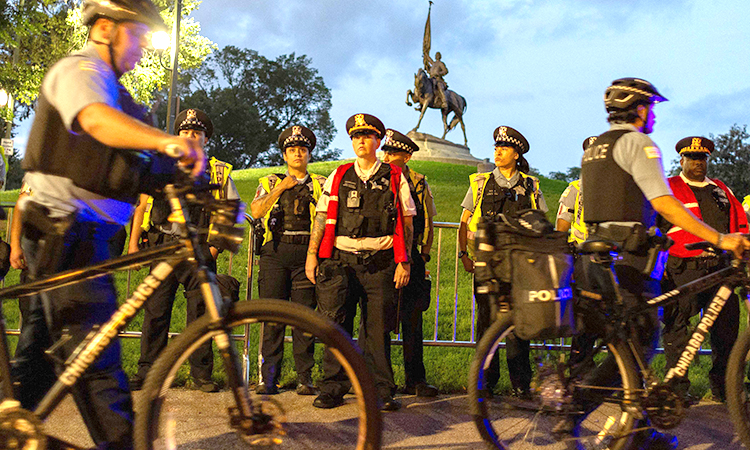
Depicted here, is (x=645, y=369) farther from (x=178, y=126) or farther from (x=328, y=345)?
(x=178, y=126)

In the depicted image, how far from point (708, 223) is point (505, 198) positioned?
1.79 metres

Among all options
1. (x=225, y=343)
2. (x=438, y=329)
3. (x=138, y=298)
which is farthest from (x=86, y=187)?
(x=438, y=329)

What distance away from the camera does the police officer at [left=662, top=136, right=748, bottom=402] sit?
5.65 m

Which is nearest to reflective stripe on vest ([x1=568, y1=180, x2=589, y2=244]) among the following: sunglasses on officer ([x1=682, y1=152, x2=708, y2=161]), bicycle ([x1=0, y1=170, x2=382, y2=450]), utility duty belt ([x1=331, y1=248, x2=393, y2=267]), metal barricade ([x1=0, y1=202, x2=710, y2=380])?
sunglasses on officer ([x1=682, y1=152, x2=708, y2=161])

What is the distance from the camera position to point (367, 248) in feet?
17.6

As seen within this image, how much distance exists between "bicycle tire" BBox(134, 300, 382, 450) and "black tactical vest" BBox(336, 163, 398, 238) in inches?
108

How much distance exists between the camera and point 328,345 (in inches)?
101

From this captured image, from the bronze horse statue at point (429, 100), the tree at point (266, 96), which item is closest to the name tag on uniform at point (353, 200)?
the bronze horse statue at point (429, 100)

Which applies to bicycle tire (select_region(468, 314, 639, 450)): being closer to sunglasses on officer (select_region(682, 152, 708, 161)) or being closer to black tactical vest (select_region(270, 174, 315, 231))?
black tactical vest (select_region(270, 174, 315, 231))

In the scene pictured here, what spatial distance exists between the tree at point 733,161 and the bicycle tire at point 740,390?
38.2m

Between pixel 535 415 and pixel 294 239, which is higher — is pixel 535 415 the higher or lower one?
the lower one

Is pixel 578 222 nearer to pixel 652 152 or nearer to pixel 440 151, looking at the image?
pixel 652 152

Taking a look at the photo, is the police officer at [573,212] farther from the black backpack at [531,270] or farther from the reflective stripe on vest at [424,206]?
the black backpack at [531,270]

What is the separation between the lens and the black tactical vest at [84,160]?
2.74 metres
